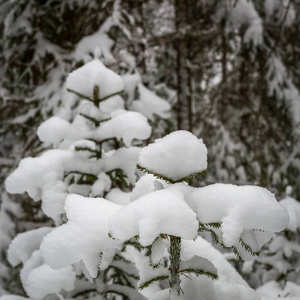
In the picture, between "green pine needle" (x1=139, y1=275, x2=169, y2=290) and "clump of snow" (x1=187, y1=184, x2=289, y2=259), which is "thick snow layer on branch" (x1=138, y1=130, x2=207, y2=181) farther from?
"green pine needle" (x1=139, y1=275, x2=169, y2=290)

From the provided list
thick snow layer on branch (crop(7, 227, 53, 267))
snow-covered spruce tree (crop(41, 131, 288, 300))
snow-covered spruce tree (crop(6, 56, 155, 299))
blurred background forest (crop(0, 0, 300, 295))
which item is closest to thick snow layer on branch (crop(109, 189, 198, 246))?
snow-covered spruce tree (crop(41, 131, 288, 300))

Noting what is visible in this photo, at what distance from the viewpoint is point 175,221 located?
970 millimetres

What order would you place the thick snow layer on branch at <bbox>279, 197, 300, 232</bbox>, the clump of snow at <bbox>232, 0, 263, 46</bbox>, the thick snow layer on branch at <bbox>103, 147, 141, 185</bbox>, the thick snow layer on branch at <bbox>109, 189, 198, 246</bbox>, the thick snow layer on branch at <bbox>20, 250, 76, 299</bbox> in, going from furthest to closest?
the clump of snow at <bbox>232, 0, 263, 46</bbox>, the thick snow layer on branch at <bbox>279, 197, 300, 232</bbox>, the thick snow layer on branch at <bbox>103, 147, 141, 185</bbox>, the thick snow layer on branch at <bbox>20, 250, 76, 299</bbox>, the thick snow layer on branch at <bbox>109, 189, 198, 246</bbox>

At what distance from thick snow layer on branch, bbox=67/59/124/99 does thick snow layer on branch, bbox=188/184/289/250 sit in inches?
47.9

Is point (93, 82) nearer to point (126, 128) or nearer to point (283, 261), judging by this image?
point (126, 128)

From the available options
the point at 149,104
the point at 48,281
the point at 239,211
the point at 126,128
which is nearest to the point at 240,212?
the point at 239,211

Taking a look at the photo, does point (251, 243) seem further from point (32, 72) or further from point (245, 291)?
point (32, 72)

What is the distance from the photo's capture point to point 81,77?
2.15 metres

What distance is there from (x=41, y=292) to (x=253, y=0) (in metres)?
4.85

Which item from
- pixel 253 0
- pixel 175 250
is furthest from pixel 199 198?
pixel 253 0

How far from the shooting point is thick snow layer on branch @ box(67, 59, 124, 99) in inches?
84.0

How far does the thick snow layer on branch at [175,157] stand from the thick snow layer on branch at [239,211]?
100 millimetres

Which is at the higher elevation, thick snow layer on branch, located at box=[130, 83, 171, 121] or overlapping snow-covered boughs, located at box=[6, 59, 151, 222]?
overlapping snow-covered boughs, located at box=[6, 59, 151, 222]

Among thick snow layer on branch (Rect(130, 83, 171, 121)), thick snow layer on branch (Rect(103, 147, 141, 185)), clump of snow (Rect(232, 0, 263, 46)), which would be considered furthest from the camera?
clump of snow (Rect(232, 0, 263, 46))
